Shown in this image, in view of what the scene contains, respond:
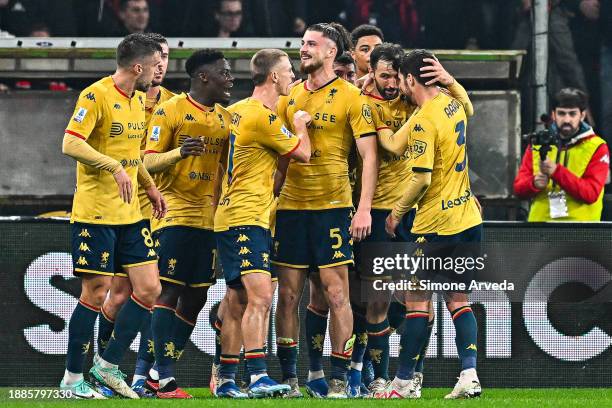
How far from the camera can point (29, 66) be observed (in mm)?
13492

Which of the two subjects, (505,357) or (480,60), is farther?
(480,60)

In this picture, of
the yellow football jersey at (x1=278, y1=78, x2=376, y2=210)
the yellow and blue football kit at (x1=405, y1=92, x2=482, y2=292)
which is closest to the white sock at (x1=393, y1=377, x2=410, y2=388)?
the yellow and blue football kit at (x1=405, y1=92, x2=482, y2=292)

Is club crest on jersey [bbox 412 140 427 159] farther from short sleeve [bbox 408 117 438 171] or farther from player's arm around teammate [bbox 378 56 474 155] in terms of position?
player's arm around teammate [bbox 378 56 474 155]

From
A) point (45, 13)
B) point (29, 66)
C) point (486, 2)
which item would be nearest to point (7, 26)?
point (45, 13)

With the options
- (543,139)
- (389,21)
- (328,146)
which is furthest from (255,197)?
(389,21)

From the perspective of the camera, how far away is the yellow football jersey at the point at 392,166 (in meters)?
11.2

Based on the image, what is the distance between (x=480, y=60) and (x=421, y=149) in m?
3.24

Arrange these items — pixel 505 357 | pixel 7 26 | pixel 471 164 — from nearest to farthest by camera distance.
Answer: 1. pixel 505 357
2. pixel 471 164
3. pixel 7 26

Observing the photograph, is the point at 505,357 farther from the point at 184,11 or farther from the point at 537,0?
the point at 184,11

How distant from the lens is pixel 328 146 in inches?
429

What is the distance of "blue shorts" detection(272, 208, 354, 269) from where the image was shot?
10.8 metres

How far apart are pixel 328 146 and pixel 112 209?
1.54 metres

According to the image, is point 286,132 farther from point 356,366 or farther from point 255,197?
point 356,366

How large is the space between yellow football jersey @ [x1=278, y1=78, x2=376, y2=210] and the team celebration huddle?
1 centimetres
